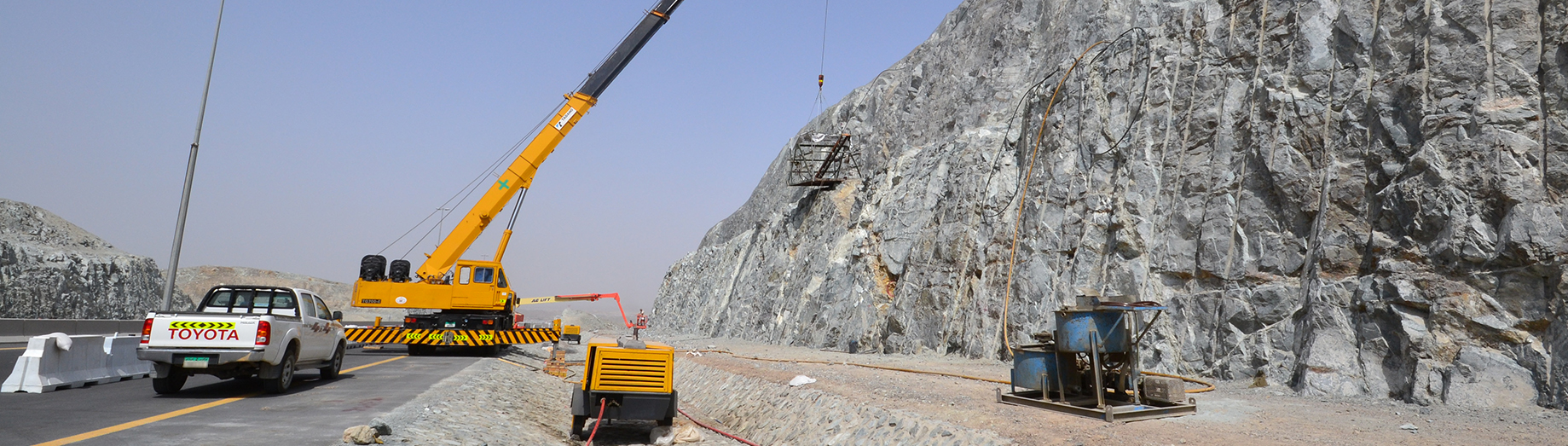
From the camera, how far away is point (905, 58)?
1886 inches

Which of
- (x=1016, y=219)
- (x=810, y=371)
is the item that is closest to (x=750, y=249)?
(x=1016, y=219)

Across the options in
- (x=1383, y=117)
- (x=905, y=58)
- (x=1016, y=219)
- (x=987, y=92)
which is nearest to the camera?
(x=1383, y=117)

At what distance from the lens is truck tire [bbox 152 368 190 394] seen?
10.4 m

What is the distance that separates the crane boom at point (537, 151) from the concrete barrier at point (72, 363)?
7.89 m

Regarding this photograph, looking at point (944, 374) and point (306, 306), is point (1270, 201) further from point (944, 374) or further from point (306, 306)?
point (306, 306)

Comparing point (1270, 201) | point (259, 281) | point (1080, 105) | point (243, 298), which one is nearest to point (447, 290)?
point (243, 298)

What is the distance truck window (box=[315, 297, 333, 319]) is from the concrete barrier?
268 cm

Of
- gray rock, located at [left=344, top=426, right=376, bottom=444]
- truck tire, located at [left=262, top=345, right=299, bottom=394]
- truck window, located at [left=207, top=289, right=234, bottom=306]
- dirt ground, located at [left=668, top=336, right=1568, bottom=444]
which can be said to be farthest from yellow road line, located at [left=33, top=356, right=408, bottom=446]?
dirt ground, located at [left=668, top=336, right=1568, bottom=444]

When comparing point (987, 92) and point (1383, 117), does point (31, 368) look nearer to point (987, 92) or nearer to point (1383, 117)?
point (1383, 117)

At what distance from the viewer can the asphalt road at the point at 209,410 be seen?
7.23m

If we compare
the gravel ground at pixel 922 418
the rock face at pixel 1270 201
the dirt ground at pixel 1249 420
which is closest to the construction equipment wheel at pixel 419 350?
the gravel ground at pixel 922 418

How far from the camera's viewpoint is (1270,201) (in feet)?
47.5

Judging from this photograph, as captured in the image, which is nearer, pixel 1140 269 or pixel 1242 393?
pixel 1242 393

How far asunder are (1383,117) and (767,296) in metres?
26.1
